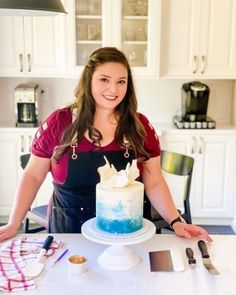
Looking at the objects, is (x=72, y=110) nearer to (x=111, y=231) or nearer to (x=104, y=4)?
(x=111, y=231)

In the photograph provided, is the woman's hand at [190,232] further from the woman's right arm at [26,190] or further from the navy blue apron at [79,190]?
the woman's right arm at [26,190]

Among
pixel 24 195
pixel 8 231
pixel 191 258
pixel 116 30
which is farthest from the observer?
pixel 116 30

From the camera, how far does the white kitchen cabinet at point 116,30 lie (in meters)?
3.22

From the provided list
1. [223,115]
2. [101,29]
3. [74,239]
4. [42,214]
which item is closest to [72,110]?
[74,239]

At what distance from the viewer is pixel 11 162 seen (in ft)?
11.1

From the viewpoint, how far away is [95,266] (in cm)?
130

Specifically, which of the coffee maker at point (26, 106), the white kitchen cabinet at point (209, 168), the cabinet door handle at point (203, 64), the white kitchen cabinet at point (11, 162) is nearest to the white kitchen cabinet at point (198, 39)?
the cabinet door handle at point (203, 64)

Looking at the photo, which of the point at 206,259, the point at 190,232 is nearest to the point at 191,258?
the point at 206,259

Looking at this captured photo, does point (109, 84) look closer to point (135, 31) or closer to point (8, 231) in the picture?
point (8, 231)

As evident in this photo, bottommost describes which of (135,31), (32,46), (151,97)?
(151,97)

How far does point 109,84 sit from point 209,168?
205 cm

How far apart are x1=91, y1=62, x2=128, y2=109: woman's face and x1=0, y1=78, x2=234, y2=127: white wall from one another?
81.6 inches

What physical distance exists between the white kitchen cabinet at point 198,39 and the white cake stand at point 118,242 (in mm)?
2231

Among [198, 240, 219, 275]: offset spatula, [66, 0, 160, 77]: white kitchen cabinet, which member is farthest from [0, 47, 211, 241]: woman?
[66, 0, 160, 77]: white kitchen cabinet
